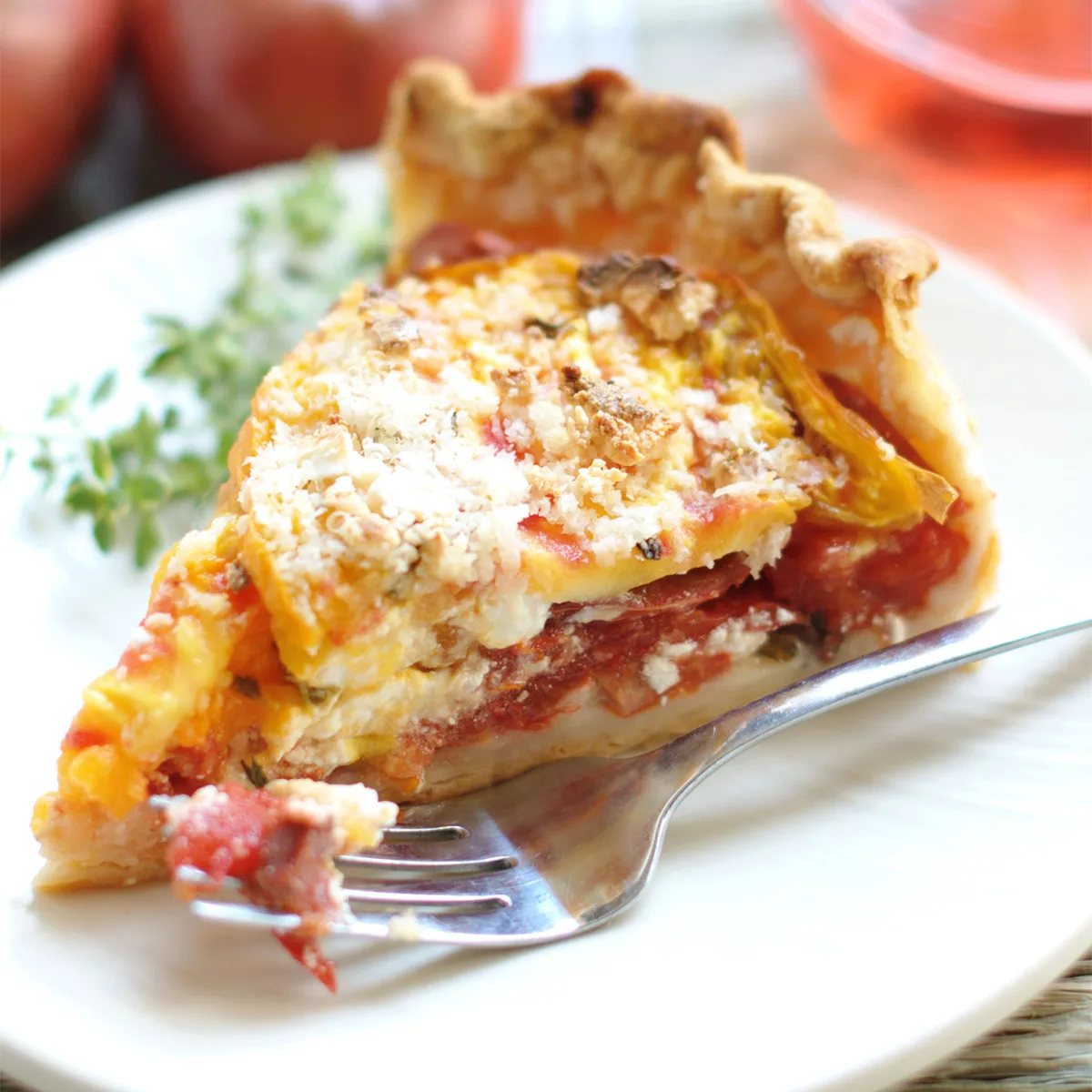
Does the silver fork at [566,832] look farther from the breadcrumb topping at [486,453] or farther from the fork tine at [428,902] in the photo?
the breadcrumb topping at [486,453]

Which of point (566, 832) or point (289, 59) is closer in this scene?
point (566, 832)

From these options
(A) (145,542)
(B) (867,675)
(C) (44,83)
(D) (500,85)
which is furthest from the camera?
(D) (500,85)

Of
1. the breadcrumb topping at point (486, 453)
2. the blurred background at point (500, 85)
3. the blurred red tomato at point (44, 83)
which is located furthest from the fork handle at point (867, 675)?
A: the blurred red tomato at point (44, 83)

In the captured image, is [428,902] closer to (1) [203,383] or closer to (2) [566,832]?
(2) [566,832]

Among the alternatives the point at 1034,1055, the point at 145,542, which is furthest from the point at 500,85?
the point at 1034,1055

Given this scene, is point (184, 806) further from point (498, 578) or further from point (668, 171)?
point (668, 171)

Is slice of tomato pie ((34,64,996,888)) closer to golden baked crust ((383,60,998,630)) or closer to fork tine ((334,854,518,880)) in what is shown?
golden baked crust ((383,60,998,630))
